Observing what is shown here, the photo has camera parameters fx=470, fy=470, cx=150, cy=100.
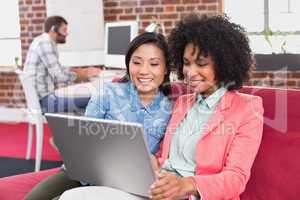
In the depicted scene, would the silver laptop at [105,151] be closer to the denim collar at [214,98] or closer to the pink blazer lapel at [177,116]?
the pink blazer lapel at [177,116]

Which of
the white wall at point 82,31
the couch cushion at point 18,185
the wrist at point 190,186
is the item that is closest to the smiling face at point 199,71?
the wrist at point 190,186

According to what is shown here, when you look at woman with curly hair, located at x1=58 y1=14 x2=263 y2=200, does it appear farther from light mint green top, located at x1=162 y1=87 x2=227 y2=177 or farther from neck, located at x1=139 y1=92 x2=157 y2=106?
neck, located at x1=139 y1=92 x2=157 y2=106

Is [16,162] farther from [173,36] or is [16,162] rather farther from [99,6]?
[173,36]

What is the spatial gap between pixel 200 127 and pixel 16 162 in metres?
2.92

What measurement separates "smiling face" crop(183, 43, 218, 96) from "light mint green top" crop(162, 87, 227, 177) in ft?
0.13

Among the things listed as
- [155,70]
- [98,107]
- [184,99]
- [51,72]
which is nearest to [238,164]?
[184,99]

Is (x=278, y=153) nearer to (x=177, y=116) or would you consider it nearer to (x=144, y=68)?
(x=177, y=116)

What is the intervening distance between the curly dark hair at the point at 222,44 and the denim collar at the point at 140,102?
0.27 meters

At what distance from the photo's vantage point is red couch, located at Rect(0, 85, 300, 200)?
1703mm

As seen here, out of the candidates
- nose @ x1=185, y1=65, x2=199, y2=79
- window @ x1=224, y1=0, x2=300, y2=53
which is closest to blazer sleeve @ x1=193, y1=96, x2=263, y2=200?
nose @ x1=185, y1=65, x2=199, y2=79

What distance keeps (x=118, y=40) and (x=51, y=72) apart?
0.71m

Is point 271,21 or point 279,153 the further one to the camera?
point 271,21

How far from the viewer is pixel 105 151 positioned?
1467mm

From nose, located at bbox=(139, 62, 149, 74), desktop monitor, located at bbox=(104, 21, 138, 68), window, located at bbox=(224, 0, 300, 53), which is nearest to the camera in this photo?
nose, located at bbox=(139, 62, 149, 74)
